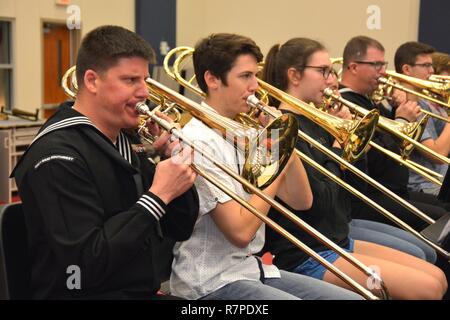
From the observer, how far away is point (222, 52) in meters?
2.28

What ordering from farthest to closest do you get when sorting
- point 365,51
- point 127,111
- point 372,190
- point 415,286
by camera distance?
point 365,51, point 372,190, point 415,286, point 127,111

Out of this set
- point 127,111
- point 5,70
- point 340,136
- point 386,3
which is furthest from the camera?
point 386,3

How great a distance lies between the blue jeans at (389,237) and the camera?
2.79 meters

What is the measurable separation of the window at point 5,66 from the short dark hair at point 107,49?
529 centimetres

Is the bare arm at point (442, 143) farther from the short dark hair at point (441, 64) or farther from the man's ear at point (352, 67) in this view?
the short dark hair at point (441, 64)

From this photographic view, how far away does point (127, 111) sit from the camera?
177 cm

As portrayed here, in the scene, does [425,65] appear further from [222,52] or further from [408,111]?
A: [222,52]

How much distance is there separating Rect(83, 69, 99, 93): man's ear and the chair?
1.21ft

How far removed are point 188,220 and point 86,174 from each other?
14.4 inches

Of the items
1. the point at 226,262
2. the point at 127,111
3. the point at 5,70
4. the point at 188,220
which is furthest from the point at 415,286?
the point at 5,70

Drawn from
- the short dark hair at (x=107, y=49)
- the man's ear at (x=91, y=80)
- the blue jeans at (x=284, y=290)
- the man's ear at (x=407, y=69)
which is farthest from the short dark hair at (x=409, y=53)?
the man's ear at (x=91, y=80)

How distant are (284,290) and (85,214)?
0.79 meters

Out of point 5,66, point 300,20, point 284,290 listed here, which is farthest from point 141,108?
point 300,20

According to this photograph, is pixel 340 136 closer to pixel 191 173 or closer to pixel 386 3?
pixel 191 173
